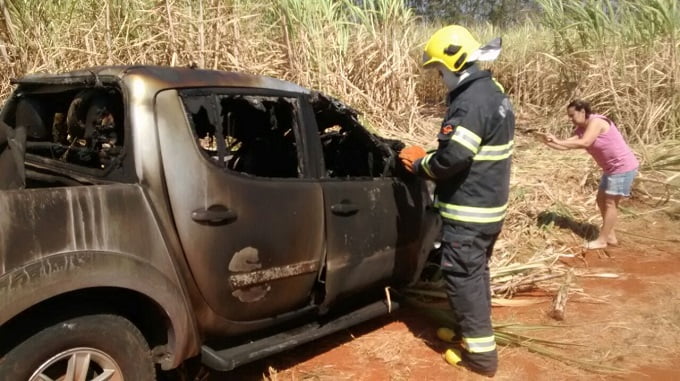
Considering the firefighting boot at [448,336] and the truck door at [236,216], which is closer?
the truck door at [236,216]

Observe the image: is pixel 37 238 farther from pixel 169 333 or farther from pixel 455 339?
pixel 455 339

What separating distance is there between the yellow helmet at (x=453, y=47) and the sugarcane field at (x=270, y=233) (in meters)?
0.01

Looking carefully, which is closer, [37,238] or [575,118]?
[37,238]

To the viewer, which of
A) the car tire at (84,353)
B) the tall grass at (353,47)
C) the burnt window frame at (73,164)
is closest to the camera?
the car tire at (84,353)

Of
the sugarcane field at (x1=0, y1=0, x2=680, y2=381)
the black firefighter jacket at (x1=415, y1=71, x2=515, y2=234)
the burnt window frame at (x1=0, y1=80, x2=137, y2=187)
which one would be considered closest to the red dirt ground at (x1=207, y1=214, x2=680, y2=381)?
the sugarcane field at (x1=0, y1=0, x2=680, y2=381)

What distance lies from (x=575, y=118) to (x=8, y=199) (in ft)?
16.5

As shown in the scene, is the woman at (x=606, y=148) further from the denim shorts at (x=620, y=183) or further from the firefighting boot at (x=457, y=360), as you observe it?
the firefighting boot at (x=457, y=360)

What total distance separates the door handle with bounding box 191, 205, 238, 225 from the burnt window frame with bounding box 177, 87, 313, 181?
0.65 feet

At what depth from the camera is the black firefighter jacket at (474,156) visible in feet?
10.7

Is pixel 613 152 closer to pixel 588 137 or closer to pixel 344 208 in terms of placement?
pixel 588 137

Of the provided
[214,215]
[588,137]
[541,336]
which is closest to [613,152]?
[588,137]

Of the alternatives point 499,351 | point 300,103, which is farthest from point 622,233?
point 300,103

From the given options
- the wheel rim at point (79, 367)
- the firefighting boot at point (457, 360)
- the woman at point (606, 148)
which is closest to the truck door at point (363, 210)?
the firefighting boot at point (457, 360)

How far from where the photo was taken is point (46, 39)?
19.6ft
